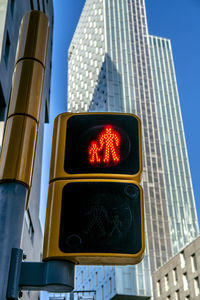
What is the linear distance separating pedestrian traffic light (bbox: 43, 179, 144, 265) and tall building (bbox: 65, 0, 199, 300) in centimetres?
6688

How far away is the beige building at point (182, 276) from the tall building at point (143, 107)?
652cm

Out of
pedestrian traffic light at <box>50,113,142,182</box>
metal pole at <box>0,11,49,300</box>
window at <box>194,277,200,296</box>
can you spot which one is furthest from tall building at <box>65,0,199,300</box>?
metal pole at <box>0,11,49,300</box>

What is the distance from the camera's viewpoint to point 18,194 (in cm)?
254

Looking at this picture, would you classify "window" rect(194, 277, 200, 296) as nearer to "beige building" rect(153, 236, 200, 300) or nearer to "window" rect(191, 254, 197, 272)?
"beige building" rect(153, 236, 200, 300)

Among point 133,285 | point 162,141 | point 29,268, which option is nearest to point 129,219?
point 29,268

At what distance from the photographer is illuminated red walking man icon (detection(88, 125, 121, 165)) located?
2848mm

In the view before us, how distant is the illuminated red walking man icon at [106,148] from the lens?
2848 mm

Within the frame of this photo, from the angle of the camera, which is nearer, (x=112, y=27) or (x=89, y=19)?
(x=112, y=27)

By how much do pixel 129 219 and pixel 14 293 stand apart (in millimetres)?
769

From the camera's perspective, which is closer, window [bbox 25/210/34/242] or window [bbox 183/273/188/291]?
window [bbox 25/210/34/242]

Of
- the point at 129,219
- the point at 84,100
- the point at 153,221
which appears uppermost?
the point at 84,100

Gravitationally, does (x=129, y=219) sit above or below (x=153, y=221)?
below

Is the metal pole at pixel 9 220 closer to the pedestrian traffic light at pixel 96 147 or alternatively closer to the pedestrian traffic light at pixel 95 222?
the pedestrian traffic light at pixel 95 222

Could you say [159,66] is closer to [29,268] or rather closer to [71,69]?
[71,69]
